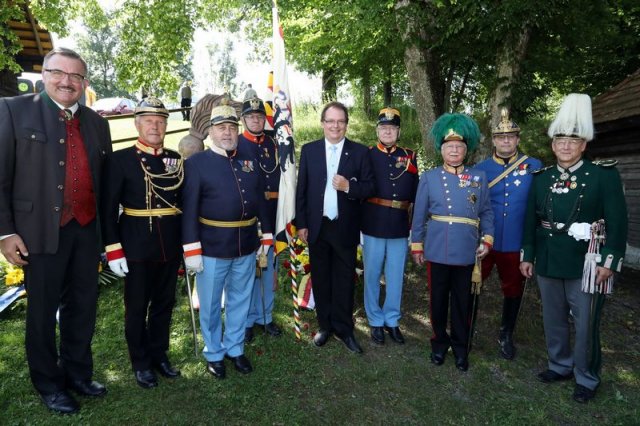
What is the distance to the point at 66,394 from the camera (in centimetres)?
325

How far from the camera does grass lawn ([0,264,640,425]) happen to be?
3295 mm

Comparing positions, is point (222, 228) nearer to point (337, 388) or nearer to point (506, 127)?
point (337, 388)

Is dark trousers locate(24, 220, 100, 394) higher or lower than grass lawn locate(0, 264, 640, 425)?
→ higher

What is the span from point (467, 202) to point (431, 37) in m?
5.02

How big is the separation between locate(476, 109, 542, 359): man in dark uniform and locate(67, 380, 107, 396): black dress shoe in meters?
3.55

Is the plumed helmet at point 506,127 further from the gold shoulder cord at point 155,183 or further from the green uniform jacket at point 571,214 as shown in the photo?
the gold shoulder cord at point 155,183

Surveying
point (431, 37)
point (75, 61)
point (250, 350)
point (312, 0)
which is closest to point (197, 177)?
point (75, 61)

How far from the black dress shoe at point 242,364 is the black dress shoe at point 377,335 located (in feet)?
4.29

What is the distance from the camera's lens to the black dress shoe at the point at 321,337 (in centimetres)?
435

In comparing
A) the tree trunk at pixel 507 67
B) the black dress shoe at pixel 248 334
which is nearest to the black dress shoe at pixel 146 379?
the black dress shoe at pixel 248 334

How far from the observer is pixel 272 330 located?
15.0 feet

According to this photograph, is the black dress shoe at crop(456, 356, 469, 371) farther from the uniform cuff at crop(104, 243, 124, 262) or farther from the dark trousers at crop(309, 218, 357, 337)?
the uniform cuff at crop(104, 243, 124, 262)

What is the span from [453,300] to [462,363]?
585mm

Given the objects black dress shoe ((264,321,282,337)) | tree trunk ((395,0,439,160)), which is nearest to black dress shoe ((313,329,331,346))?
black dress shoe ((264,321,282,337))
